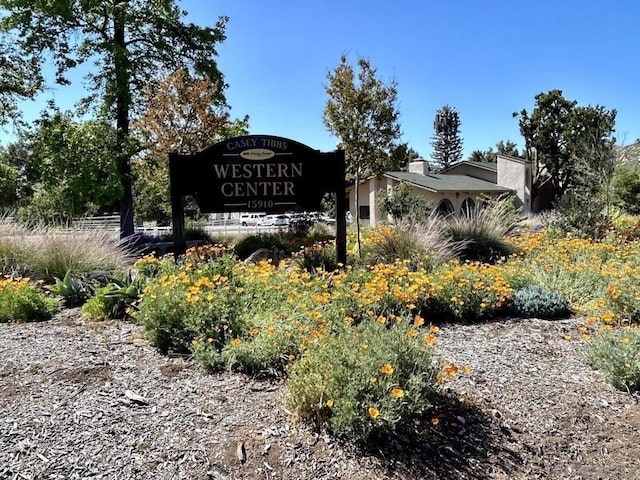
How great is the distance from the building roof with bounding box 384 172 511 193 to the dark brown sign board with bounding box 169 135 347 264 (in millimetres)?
15953

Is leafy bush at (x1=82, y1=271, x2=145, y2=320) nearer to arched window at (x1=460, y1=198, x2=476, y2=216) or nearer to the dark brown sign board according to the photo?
the dark brown sign board

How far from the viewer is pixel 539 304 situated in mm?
5094

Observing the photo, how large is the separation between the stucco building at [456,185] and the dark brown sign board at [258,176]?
49.1 ft

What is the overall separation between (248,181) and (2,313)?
3.77 m

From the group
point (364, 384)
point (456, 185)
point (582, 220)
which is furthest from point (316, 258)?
point (456, 185)

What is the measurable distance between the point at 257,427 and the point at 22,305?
143 inches

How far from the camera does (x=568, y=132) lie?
93.1 ft

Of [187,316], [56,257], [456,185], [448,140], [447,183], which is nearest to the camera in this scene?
[187,316]

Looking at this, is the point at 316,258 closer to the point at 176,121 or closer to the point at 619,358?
the point at 619,358

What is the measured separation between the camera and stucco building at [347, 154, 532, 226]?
24.0 m

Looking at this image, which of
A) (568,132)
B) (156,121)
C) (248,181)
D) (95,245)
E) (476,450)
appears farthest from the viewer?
(568,132)

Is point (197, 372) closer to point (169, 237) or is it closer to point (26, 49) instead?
point (169, 237)

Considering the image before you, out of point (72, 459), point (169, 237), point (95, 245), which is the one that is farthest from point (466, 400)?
point (169, 237)

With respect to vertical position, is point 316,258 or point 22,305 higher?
point 316,258
